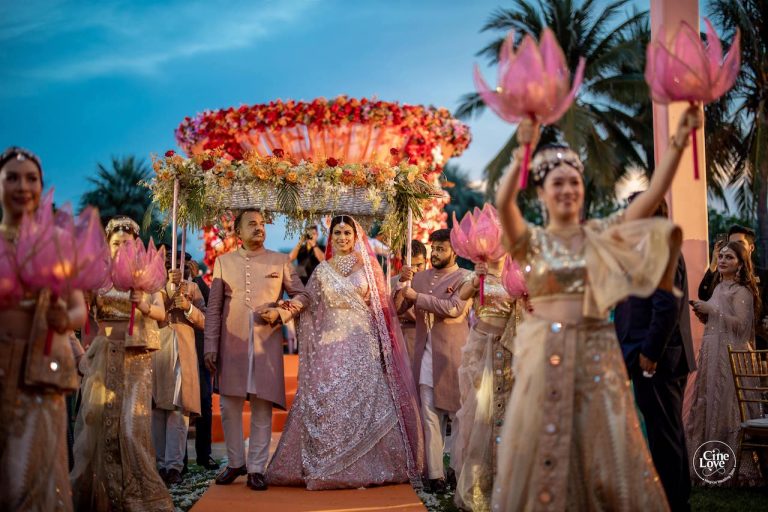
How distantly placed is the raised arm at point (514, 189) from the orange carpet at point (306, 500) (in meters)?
2.68

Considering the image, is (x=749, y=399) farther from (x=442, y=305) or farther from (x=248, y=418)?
(x=248, y=418)

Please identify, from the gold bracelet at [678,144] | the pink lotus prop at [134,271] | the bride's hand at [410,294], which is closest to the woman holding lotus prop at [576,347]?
the gold bracelet at [678,144]

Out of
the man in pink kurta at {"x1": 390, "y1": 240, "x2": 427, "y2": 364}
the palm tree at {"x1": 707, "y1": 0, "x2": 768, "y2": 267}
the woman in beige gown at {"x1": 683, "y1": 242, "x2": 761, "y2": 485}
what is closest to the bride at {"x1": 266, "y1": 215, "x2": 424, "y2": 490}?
the man in pink kurta at {"x1": 390, "y1": 240, "x2": 427, "y2": 364}

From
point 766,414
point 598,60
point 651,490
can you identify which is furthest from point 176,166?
point 598,60

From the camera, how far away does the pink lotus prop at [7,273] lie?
3.46 metres

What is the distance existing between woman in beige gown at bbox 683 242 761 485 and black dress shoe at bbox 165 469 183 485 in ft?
14.0

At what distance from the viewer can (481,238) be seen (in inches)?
213

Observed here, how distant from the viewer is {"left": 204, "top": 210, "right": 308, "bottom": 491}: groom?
6.47m

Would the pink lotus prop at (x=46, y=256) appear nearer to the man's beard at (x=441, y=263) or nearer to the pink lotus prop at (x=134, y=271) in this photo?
the pink lotus prop at (x=134, y=271)

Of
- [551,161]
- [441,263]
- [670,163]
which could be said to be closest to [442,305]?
[441,263]

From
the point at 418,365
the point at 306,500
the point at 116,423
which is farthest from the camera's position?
the point at 418,365

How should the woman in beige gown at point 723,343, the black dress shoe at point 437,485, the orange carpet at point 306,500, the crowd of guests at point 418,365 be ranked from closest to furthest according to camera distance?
the crowd of guests at point 418,365 → the orange carpet at point 306,500 → the black dress shoe at point 437,485 → the woman in beige gown at point 723,343

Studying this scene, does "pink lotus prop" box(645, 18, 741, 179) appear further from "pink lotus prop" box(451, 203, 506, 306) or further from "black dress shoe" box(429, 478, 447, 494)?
"black dress shoe" box(429, 478, 447, 494)

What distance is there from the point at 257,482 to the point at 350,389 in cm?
102
